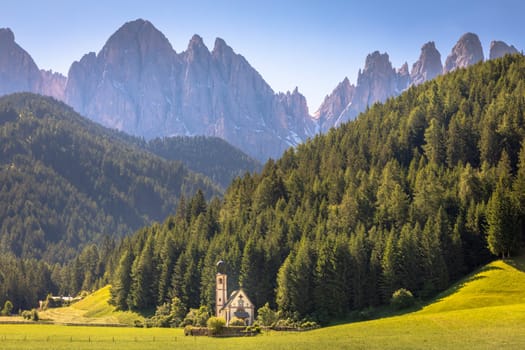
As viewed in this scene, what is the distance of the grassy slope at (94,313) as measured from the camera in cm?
13075

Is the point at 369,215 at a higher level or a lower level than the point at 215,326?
higher

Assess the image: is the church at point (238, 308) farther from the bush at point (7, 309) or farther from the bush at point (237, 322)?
the bush at point (7, 309)

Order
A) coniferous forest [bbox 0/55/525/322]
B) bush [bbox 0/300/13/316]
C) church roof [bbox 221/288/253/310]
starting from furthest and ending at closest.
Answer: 1. bush [bbox 0/300/13/316]
2. church roof [bbox 221/288/253/310]
3. coniferous forest [bbox 0/55/525/322]

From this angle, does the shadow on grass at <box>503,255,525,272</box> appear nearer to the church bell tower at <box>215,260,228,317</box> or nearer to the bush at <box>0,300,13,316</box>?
the church bell tower at <box>215,260,228,317</box>

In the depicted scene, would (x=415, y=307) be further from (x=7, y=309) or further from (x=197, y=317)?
(x=7, y=309)

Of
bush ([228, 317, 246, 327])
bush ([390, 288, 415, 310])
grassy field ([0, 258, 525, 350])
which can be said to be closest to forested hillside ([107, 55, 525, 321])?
bush ([390, 288, 415, 310])

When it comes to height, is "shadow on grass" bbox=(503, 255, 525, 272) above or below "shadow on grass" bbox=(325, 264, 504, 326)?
above

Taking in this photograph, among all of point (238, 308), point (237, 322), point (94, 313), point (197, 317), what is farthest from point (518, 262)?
point (94, 313)

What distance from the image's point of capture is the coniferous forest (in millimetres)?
111000

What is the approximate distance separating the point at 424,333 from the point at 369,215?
50.4m

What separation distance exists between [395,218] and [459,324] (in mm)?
42800

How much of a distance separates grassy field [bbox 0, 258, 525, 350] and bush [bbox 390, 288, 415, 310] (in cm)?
405

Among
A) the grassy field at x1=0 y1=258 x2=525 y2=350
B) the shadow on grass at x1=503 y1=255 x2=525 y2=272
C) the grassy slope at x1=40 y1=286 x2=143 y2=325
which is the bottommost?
the grassy field at x1=0 y1=258 x2=525 y2=350

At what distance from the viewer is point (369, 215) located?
12888 cm
